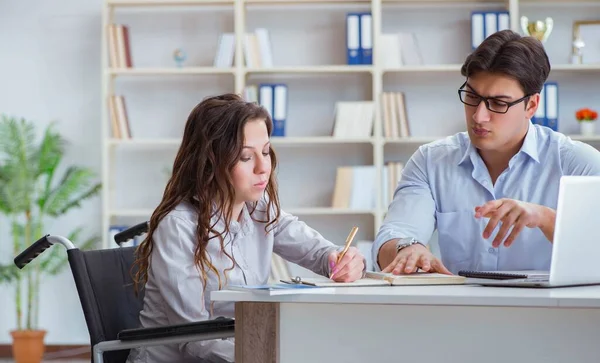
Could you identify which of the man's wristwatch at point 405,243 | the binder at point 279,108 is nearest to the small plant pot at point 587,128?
the binder at point 279,108

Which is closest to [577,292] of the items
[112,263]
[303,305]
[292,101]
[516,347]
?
[516,347]

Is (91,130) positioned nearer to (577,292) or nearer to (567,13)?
(567,13)

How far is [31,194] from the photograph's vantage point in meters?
5.23

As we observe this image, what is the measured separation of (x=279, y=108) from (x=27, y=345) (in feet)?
6.25

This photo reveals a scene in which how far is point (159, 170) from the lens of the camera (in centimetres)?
537

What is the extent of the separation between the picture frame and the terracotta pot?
11.0 feet

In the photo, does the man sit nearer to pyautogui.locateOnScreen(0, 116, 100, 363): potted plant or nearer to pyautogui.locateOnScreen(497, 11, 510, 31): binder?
pyautogui.locateOnScreen(497, 11, 510, 31): binder

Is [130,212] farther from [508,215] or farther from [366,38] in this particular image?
[508,215]

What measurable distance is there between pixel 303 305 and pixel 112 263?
29.8 inches

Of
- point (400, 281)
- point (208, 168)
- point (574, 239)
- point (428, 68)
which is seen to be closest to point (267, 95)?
point (428, 68)

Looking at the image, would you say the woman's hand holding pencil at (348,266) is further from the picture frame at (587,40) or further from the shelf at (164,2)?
the picture frame at (587,40)

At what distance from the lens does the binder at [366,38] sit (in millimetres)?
5023

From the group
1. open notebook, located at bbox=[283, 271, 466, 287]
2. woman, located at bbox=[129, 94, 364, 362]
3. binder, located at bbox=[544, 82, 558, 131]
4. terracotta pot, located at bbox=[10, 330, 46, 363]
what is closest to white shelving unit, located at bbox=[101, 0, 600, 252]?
binder, located at bbox=[544, 82, 558, 131]

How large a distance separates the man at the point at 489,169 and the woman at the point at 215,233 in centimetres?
31
